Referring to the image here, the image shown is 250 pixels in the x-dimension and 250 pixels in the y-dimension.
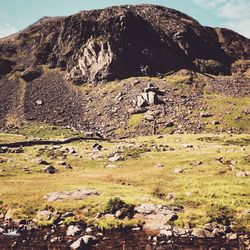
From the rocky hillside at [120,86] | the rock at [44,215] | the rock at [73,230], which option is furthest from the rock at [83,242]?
the rocky hillside at [120,86]

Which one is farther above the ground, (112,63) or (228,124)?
(112,63)

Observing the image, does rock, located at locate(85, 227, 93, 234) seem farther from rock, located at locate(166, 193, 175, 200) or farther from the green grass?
the green grass

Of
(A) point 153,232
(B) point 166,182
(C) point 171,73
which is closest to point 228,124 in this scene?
(C) point 171,73

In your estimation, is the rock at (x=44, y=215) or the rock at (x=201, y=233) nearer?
the rock at (x=201, y=233)

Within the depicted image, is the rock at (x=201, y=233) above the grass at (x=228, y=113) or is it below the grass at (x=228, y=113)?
below

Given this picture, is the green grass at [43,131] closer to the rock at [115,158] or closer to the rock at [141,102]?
the rock at [141,102]

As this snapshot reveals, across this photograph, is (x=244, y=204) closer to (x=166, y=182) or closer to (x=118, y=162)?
(x=166, y=182)

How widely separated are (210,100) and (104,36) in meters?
66.6

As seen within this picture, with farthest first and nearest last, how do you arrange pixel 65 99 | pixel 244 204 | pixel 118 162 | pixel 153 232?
pixel 65 99 → pixel 118 162 → pixel 244 204 → pixel 153 232

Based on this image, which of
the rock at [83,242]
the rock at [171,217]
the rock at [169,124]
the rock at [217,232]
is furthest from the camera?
the rock at [169,124]

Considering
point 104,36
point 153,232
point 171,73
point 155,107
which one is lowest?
point 153,232

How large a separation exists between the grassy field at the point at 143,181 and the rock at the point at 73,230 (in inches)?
153

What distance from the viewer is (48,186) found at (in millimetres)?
55281

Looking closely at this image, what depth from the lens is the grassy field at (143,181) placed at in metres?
45.1
